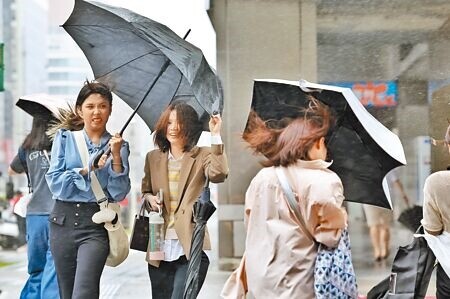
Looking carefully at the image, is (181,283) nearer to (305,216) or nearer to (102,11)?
(305,216)

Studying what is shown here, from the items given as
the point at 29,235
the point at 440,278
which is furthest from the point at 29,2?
the point at 440,278

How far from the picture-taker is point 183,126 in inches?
175

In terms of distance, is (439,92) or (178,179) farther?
(439,92)

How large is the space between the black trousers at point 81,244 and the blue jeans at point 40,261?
0.51m

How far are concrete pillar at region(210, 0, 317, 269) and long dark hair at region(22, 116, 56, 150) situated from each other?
4.49 ft

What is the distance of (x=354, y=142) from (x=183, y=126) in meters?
1.20

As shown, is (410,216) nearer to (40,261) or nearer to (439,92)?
(439,92)

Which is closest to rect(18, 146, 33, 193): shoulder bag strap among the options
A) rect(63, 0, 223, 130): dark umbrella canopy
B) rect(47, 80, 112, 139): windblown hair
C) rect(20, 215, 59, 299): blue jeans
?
rect(20, 215, 59, 299): blue jeans

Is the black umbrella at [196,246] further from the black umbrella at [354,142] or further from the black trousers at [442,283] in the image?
the black trousers at [442,283]

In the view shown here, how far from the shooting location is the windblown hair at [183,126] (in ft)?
14.5

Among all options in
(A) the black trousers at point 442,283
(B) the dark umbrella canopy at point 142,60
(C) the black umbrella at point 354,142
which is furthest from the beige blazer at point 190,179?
(A) the black trousers at point 442,283

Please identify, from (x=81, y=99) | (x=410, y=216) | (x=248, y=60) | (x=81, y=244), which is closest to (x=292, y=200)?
(x=81, y=244)

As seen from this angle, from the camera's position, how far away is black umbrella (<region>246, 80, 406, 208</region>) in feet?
12.1

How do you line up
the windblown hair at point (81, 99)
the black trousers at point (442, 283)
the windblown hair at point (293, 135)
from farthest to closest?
the windblown hair at point (81, 99) < the black trousers at point (442, 283) < the windblown hair at point (293, 135)
